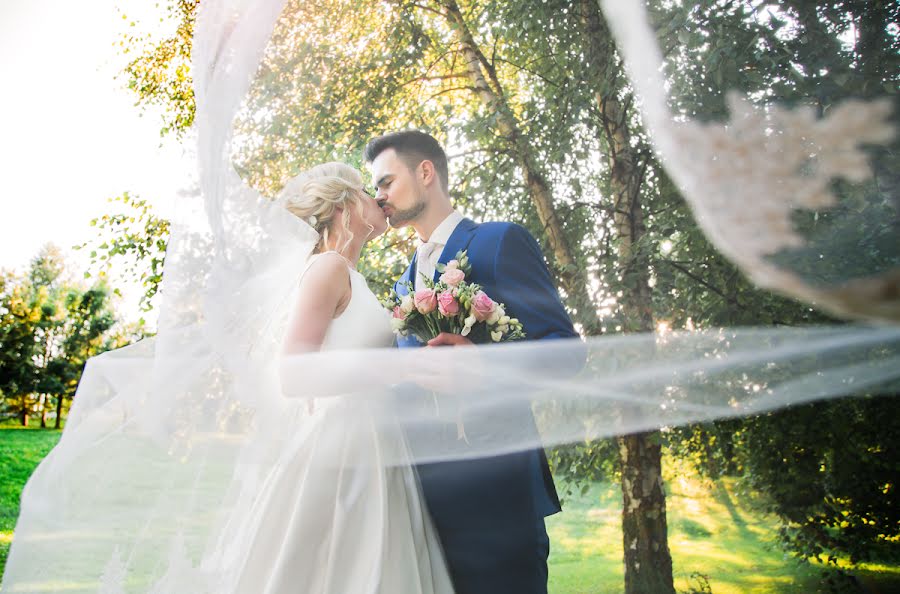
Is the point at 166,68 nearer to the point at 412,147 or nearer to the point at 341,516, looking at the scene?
the point at 412,147

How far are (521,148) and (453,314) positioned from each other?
1730 millimetres

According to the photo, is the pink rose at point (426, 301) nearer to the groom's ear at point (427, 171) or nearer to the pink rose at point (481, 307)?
the pink rose at point (481, 307)

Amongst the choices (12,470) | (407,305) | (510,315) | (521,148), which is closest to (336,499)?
(407,305)

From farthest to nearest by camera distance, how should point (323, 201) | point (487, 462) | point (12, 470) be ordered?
point (12, 470) < point (323, 201) < point (487, 462)

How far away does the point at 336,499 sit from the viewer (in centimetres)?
143

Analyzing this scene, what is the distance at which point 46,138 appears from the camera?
16.1 feet

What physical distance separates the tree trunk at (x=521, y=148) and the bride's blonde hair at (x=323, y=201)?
4.15 ft

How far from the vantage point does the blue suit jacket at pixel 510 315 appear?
1500 mm

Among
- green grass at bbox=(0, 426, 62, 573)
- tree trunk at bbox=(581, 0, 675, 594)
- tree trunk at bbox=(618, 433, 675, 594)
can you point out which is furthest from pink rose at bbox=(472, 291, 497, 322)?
green grass at bbox=(0, 426, 62, 573)

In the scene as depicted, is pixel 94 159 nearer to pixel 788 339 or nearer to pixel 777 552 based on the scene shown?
pixel 788 339

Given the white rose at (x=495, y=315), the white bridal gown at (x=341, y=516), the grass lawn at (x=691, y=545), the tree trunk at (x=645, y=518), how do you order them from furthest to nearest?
1. the grass lawn at (x=691, y=545)
2. the tree trunk at (x=645, y=518)
3. the white rose at (x=495, y=315)
4. the white bridal gown at (x=341, y=516)

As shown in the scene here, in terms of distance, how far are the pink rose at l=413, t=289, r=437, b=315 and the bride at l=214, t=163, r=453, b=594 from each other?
183 millimetres

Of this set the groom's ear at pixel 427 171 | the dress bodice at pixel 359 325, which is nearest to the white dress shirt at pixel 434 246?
the groom's ear at pixel 427 171

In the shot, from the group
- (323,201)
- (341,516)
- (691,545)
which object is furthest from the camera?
(691,545)
